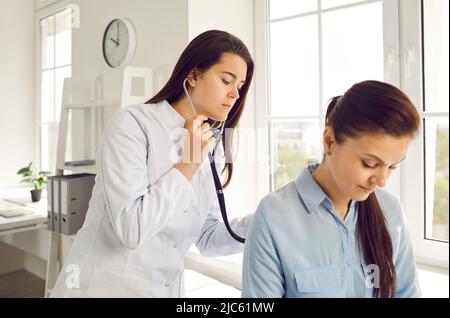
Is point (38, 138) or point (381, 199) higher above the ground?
point (38, 138)

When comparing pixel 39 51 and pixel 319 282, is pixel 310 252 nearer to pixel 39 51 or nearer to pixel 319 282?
Answer: pixel 319 282

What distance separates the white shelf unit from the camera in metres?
0.88

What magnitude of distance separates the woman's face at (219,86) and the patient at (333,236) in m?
0.16

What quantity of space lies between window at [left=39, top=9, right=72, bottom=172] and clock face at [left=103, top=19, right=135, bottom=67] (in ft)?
0.28

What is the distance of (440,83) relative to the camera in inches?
25.2

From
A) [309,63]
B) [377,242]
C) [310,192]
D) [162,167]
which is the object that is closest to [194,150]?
[162,167]

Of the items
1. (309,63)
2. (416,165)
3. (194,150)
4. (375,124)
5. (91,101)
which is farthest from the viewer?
(91,101)

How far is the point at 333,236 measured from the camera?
52 cm

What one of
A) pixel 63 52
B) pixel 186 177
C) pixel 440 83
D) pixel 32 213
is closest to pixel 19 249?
pixel 32 213

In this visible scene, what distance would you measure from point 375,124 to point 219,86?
0.25 metres

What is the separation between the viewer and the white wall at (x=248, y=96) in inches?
32.0

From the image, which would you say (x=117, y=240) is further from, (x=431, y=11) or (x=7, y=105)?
(x=431, y=11)

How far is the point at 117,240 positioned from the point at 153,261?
0.22ft
